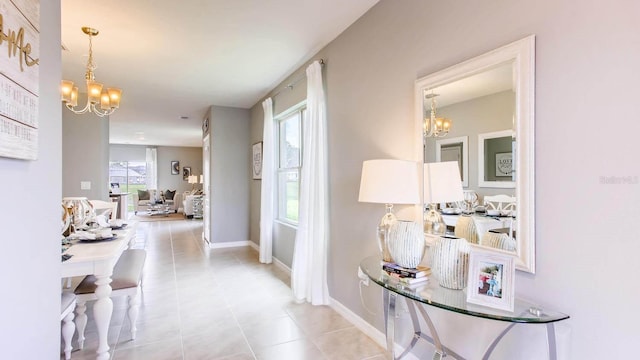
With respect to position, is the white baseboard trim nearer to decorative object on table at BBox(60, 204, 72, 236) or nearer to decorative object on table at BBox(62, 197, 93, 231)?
decorative object on table at BBox(62, 197, 93, 231)

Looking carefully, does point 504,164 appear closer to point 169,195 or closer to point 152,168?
point 169,195

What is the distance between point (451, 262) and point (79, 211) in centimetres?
310

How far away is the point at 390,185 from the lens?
6.30 feet

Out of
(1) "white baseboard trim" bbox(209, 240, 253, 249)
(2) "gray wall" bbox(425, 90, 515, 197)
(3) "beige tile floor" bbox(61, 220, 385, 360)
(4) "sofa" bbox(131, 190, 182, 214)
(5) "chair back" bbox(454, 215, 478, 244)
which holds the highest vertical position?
(2) "gray wall" bbox(425, 90, 515, 197)

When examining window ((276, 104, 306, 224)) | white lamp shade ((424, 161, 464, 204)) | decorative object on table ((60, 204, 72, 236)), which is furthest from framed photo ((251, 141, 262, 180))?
white lamp shade ((424, 161, 464, 204))

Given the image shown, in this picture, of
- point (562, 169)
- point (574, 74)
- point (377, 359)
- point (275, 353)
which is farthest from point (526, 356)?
point (275, 353)

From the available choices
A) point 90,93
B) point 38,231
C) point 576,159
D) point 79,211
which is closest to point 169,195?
point 90,93

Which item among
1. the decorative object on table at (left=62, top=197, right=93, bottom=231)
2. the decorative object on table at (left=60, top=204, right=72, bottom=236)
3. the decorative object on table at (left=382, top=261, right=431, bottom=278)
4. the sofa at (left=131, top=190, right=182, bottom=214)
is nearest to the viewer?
the decorative object on table at (left=382, top=261, right=431, bottom=278)

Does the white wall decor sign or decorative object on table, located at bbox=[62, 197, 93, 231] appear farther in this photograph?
decorative object on table, located at bbox=[62, 197, 93, 231]

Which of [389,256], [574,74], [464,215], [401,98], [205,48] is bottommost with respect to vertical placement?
[389,256]

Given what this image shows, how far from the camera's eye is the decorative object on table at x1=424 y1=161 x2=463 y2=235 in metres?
1.85

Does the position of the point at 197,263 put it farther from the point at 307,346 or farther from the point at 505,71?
the point at 505,71

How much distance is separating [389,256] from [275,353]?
3.87 feet

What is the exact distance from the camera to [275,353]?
238 centimetres
